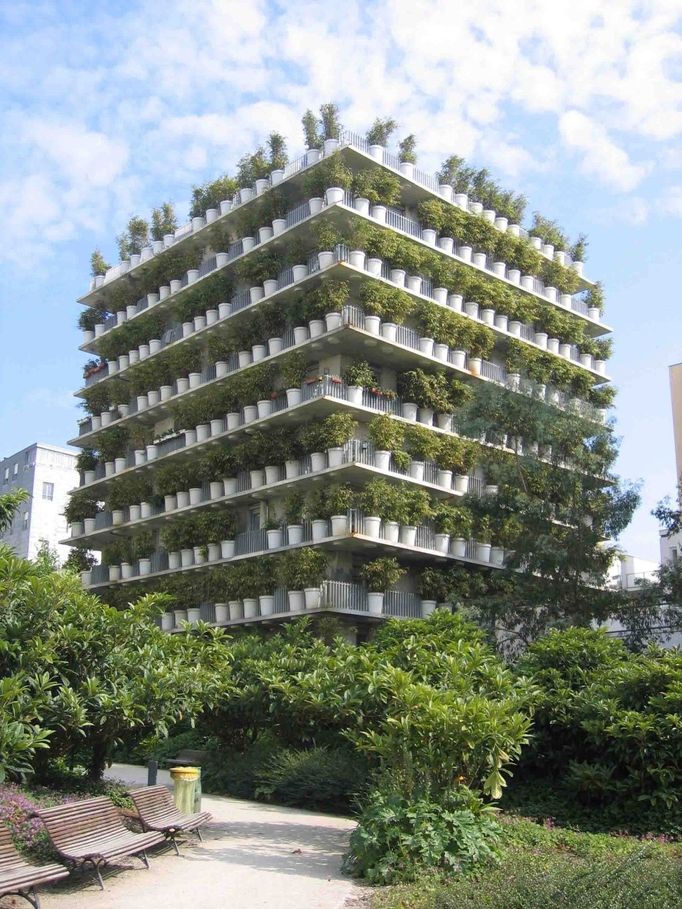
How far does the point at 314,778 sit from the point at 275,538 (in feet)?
50.7

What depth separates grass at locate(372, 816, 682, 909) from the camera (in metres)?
8.09

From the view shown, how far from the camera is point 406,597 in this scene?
99.1 feet

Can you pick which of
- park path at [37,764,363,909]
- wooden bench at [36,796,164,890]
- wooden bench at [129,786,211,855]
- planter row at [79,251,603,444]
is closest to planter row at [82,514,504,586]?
planter row at [79,251,603,444]

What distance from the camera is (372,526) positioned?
28.7 m

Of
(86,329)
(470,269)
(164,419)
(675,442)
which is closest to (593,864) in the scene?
(470,269)

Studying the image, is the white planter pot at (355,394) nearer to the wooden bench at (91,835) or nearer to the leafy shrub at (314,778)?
the leafy shrub at (314,778)

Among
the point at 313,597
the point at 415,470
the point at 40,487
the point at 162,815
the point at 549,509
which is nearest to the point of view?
the point at 162,815

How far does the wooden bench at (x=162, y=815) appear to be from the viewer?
1131cm

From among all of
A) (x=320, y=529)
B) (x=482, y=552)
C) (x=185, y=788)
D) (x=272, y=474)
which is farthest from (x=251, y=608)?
(x=185, y=788)

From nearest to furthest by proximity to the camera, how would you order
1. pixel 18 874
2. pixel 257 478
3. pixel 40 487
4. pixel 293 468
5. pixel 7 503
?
1. pixel 18 874
2. pixel 7 503
3. pixel 293 468
4. pixel 257 478
5. pixel 40 487

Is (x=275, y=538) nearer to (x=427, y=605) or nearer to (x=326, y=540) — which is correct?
(x=326, y=540)

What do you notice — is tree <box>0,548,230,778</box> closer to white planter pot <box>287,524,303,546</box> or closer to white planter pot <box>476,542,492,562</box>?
white planter pot <box>287,524,303,546</box>

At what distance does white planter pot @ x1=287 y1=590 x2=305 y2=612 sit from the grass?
18.1 metres

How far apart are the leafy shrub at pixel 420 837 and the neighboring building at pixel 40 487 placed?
5678 centimetres
